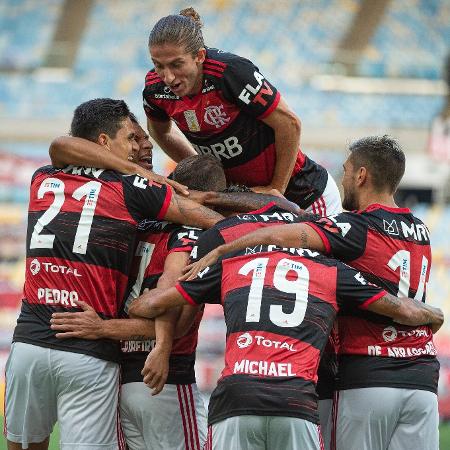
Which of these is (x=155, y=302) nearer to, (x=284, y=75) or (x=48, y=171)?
(x=48, y=171)

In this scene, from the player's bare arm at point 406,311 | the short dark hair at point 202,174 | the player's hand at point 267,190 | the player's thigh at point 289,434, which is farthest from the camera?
the player's hand at point 267,190

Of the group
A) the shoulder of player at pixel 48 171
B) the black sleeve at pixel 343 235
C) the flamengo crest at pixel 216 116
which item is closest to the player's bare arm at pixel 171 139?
the flamengo crest at pixel 216 116

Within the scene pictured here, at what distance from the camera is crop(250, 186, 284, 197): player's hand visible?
16.8 ft

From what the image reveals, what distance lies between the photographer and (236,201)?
193 inches

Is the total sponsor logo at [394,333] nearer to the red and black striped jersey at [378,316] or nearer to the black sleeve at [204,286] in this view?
the red and black striped jersey at [378,316]

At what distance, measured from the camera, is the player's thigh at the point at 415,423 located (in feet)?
14.8

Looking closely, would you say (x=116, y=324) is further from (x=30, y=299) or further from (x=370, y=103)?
(x=370, y=103)

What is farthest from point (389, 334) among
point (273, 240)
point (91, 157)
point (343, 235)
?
point (91, 157)

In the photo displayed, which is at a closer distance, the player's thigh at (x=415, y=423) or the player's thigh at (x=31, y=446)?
the player's thigh at (x=415, y=423)

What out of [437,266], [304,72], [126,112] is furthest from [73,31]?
[126,112]

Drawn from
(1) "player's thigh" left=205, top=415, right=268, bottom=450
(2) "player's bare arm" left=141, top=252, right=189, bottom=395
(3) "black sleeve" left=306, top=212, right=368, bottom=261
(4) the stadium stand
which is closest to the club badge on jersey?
(2) "player's bare arm" left=141, top=252, right=189, bottom=395

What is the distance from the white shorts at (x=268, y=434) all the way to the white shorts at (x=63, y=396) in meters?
0.94

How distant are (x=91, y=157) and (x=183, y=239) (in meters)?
0.65

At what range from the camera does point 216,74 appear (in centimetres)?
490
